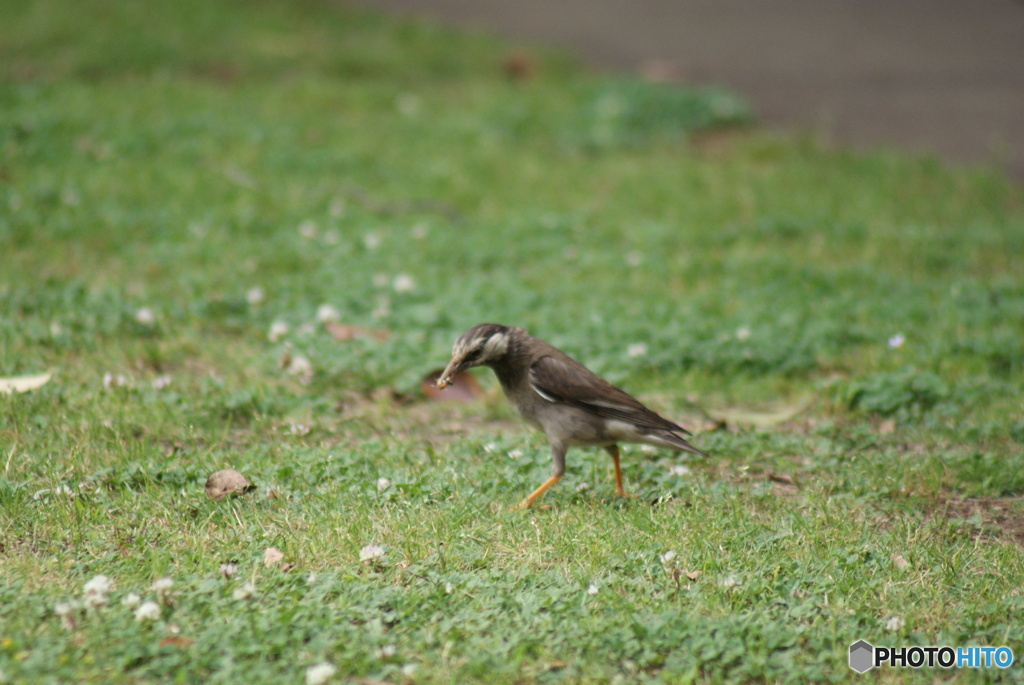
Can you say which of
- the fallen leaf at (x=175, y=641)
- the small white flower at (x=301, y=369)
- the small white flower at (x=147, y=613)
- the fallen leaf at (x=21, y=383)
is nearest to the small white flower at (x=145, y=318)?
the fallen leaf at (x=21, y=383)

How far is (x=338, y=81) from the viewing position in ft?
39.0

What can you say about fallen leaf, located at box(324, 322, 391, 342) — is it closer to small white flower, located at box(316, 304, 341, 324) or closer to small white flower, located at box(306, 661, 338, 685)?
small white flower, located at box(316, 304, 341, 324)

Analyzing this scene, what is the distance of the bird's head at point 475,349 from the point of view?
4789mm

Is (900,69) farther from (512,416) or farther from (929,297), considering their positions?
(512,416)

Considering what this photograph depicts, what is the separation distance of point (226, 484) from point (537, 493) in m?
1.43

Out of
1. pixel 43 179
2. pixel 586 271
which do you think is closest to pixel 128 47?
pixel 43 179

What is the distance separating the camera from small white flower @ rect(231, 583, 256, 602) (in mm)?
3756

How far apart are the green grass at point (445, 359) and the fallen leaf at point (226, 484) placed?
0.06 metres

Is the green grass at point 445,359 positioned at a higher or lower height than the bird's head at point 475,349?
lower

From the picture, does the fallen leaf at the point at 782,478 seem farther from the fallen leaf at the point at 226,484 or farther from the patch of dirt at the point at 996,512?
the fallen leaf at the point at 226,484

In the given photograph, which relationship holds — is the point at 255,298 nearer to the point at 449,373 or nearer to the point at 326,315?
the point at 326,315

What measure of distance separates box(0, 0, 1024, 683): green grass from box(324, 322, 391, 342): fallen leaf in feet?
0.60

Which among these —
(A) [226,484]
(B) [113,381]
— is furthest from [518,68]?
(A) [226,484]

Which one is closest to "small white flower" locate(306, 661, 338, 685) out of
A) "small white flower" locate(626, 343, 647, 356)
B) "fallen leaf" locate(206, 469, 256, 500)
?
"fallen leaf" locate(206, 469, 256, 500)
